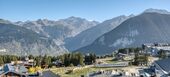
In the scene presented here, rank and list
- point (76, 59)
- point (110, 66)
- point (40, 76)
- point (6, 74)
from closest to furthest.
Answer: point (40, 76) < point (6, 74) < point (110, 66) < point (76, 59)

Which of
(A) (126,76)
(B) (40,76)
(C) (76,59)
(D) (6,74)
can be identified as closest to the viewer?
(A) (126,76)

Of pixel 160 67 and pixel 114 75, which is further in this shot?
Result: pixel 160 67

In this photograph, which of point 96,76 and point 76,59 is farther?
point 76,59

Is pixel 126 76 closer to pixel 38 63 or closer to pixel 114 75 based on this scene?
pixel 114 75

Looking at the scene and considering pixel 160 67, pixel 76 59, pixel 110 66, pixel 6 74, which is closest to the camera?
pixel 6 74

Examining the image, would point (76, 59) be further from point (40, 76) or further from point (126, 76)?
point (126, 76)

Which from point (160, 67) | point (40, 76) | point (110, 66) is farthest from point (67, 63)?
point (40, 76)

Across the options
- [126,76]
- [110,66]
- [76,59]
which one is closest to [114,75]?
[126,76]

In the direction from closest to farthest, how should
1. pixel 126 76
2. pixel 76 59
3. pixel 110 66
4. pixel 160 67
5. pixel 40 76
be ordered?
pixel 126 76 < pixel 40 76 < pixel 160 67 < pixel 110 66 < pixel 76 59
